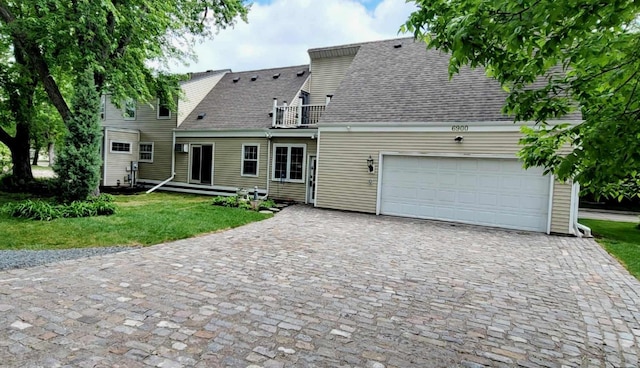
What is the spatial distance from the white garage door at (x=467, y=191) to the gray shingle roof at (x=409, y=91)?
1383mm

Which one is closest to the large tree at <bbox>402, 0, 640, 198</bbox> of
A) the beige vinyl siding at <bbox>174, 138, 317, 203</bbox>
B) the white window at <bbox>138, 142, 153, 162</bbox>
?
the beige vinyl siding at <bbox>174, 138, 317, 203</bbox>

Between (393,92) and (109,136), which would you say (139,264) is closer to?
(393,92)

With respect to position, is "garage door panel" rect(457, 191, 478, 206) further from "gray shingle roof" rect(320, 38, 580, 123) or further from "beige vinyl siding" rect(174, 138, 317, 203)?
"beige vinyl siding" rect(174, 138, 317, 203)

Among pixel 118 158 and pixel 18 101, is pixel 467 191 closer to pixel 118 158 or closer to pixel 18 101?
pixel 118 158

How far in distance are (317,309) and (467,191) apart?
821 centimetres

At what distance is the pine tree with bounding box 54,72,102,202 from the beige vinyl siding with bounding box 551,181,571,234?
41.1ft

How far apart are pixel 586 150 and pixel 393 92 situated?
10.6 meters

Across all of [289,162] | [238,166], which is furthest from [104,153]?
[289,162]

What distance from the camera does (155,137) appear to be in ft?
59.4

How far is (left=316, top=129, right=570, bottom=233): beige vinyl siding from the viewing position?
35.2 ft

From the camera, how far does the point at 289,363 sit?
3094 mm

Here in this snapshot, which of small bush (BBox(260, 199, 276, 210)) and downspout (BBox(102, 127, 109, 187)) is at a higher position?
downspout (BBox(102, 127, 109, 187))

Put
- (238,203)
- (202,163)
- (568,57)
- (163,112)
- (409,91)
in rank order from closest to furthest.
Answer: (568,57), (409,91), (238,203), (202,163), (163,112)

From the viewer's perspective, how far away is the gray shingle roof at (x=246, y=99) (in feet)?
53.8
